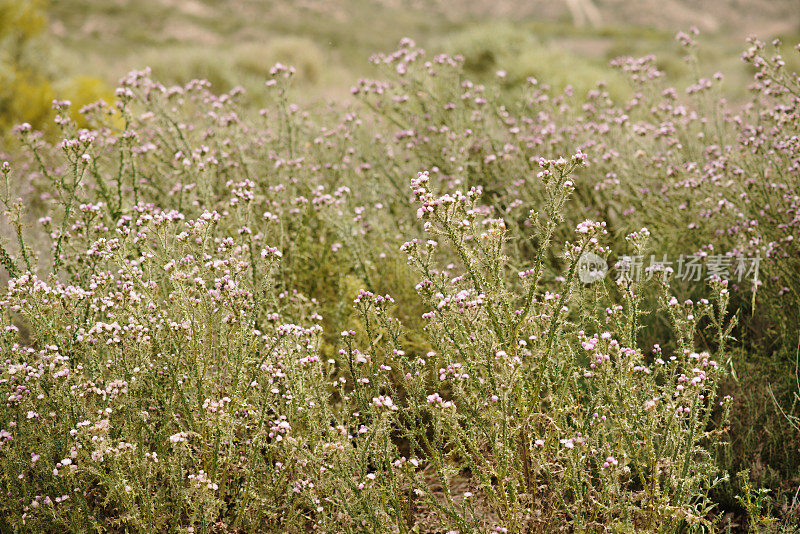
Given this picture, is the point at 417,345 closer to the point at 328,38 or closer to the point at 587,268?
the point at 587,268

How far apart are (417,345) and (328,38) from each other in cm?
3625

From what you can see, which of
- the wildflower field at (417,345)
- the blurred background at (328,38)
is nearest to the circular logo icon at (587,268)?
the wildflower field at (417,345)

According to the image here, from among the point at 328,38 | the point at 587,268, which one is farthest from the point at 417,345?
the point at 328,38

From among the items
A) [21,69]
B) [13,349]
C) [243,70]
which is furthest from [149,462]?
[243,70]

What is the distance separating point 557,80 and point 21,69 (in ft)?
27.5

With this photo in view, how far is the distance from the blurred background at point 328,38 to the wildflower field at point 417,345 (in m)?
5.32

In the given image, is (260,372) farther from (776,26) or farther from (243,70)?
(776,26)

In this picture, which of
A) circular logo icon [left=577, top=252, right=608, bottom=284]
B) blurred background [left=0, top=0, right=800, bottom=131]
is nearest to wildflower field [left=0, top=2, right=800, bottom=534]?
circular logo icon [left=577, top=252, right=608, bottom=284]

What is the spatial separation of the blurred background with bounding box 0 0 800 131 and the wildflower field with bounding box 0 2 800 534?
5.32 meters

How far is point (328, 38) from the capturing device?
37344 millimetres

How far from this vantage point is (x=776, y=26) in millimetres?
36625

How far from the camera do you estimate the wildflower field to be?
97.8 inches

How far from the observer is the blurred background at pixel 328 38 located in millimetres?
10461

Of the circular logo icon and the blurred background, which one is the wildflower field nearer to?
the circular logo icon
